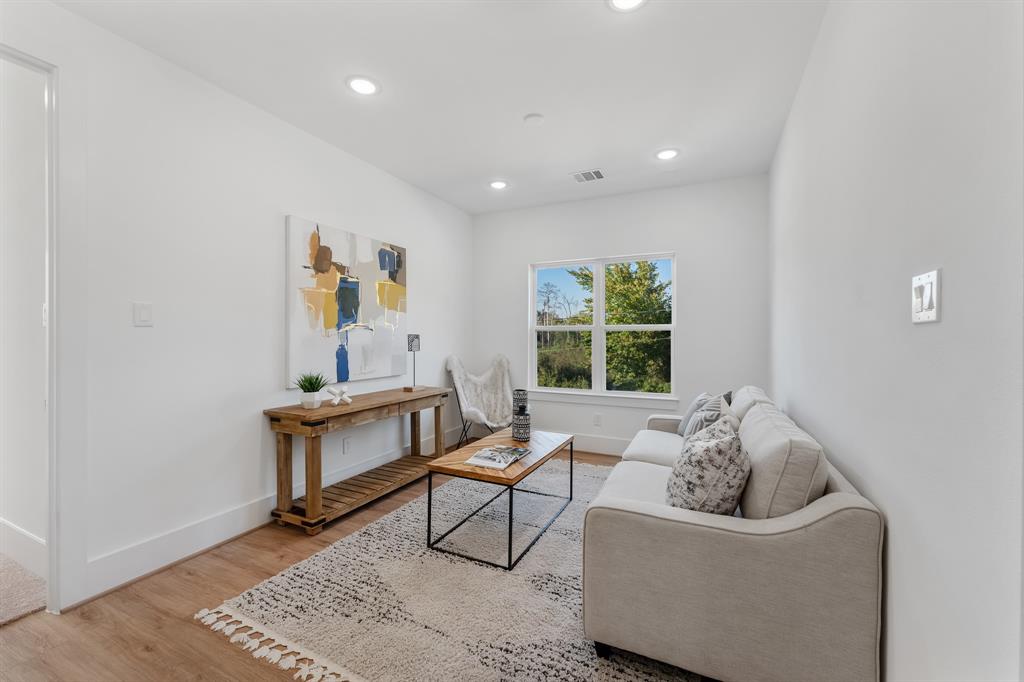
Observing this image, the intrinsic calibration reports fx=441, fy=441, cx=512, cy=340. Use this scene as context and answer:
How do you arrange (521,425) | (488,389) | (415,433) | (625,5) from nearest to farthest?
(625,5), (521,425), (415,433), (488,389)

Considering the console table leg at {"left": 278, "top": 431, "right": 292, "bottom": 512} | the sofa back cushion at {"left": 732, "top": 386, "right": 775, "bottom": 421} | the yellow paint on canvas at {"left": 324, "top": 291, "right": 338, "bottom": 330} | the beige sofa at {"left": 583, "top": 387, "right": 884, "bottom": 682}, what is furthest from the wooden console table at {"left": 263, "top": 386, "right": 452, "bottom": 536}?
the sofa back cushion at {"left": 732, "top": 386, "right": 775, "bottom": 421}

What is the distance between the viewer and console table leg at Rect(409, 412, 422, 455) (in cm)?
393

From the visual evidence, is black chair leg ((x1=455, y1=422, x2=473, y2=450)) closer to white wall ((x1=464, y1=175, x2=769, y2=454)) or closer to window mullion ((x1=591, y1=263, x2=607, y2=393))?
white wall ((x1=464, y1=175, x2=769, y2=454))

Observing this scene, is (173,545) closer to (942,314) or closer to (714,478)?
(714,478)

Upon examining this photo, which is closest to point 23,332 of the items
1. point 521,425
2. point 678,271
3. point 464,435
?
point 521,425

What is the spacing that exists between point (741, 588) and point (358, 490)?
251cm

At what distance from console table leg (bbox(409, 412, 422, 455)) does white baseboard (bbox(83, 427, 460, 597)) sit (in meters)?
1.10

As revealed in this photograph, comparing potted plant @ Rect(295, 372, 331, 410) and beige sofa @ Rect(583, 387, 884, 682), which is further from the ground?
potted plant @ Rect(295, 372, 331, 410)

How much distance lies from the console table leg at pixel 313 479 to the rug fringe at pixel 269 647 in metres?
0.73

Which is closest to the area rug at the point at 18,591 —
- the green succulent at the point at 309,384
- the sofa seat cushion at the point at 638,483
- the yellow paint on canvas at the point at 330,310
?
the green succulent at the point at 309,384

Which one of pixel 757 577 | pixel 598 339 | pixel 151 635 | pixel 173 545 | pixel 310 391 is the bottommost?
pixel 151 635

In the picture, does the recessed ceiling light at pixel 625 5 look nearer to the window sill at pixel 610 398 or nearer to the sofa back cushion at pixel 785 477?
the sofa back cushion at pixel 785 477

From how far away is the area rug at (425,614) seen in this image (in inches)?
62.1

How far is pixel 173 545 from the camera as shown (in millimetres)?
2293
